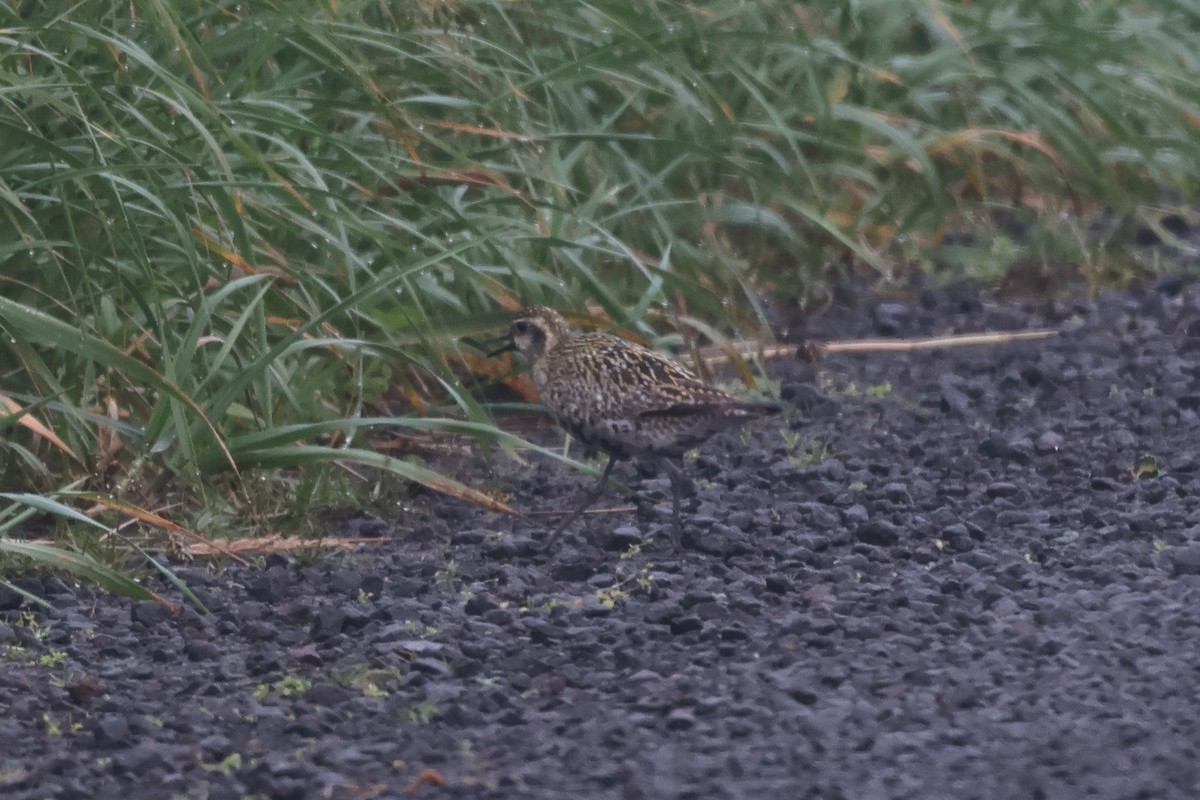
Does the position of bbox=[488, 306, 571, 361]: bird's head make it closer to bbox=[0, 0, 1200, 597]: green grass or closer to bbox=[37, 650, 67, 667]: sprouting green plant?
bbox=[0, 0, 1200, 597]: green grass

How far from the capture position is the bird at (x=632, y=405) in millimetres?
4984

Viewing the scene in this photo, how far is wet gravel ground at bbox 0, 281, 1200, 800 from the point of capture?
132 inches

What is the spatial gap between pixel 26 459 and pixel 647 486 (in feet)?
5.98

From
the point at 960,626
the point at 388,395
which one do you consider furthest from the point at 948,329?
the point at 960,626

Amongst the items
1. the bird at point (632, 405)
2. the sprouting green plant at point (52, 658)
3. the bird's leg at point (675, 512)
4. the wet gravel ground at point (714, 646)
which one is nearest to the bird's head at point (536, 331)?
the bird at point (632, 405)

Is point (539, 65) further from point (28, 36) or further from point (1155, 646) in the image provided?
point (1155, 646)

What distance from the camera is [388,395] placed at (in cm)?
586

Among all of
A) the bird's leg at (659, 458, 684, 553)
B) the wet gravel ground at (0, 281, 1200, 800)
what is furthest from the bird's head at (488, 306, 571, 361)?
the bird's leg at (659, 458, 684, 553)

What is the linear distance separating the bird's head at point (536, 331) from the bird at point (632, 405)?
0.10m

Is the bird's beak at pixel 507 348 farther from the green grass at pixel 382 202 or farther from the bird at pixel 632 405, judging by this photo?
the bird at pixel 632 405

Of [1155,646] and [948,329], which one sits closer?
[1155,646]

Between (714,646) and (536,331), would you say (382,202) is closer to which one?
(536,331)

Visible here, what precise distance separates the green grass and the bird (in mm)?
276

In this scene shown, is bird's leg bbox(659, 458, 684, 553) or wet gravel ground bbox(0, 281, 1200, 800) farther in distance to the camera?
bird's leg bbox(659, 458, 684, 553)
